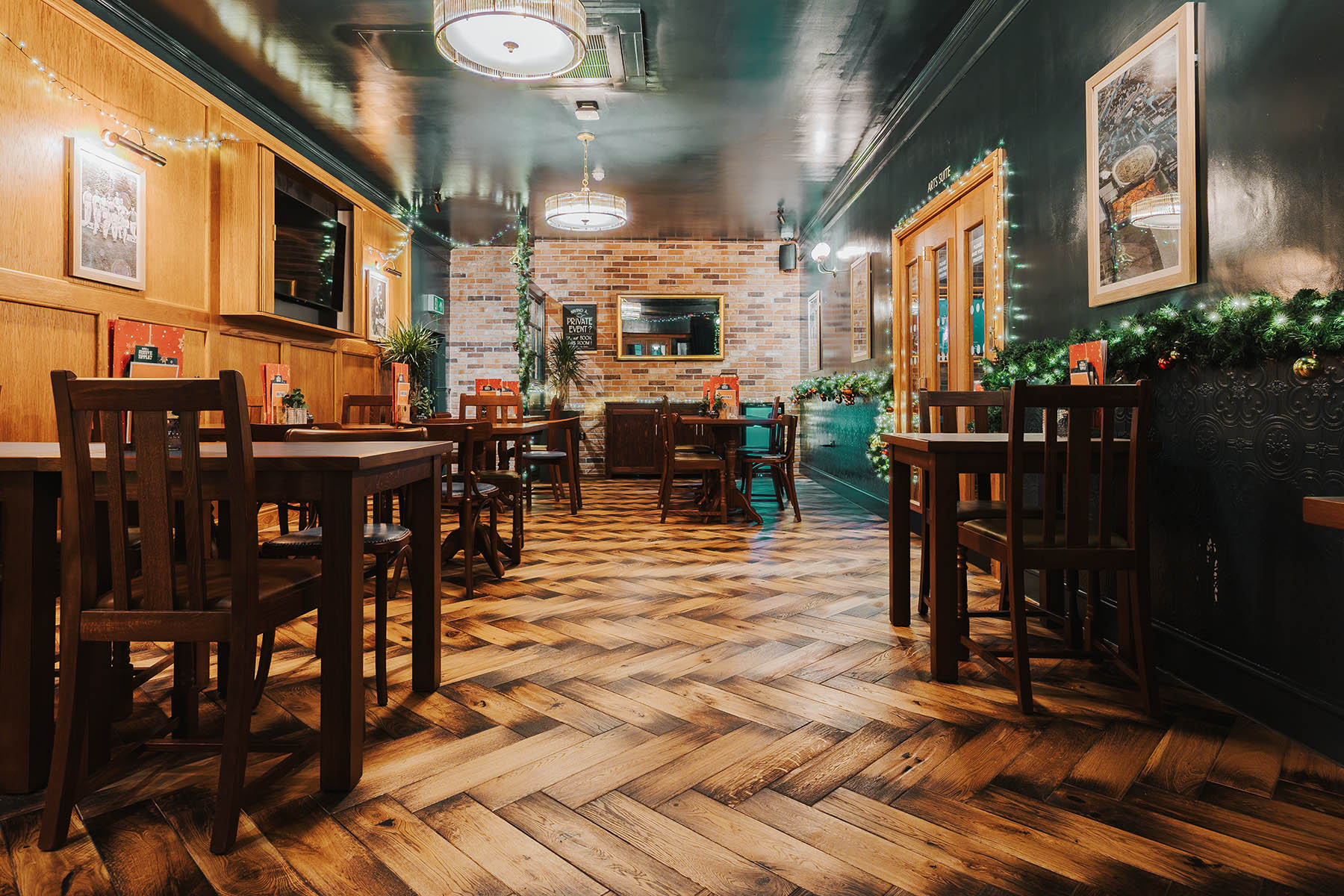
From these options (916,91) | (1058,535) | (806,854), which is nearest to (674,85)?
(916,91)

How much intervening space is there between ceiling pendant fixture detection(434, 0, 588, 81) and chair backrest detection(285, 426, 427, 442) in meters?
1.67

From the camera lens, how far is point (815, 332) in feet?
27.1

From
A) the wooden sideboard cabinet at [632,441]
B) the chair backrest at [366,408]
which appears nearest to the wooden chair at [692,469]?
the chair backrest at [366,408]

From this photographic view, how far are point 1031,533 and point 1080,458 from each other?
1.05 feet

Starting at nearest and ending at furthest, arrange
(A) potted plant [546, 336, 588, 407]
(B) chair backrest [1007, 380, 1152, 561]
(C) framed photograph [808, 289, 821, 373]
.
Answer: (B) chair backrest [1007, 380, 1152, 561]
(C) framed photograph [808, 289, 821, 373]
(A) potted plant [546, 336, 588, 407]

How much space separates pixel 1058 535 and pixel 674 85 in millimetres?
3721

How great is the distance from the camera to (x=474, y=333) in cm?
916

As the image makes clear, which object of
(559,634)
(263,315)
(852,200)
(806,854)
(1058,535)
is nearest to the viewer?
(806,854)

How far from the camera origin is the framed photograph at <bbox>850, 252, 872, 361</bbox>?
238 inches

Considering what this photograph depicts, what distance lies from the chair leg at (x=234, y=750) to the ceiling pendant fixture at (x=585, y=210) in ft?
16.2

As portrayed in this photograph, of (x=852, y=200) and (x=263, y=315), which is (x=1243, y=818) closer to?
(x=263, y=315)

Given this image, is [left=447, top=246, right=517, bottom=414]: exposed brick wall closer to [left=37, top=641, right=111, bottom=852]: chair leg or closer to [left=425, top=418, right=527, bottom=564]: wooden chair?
[left=425, top=418, right=527, bottom=564]: wooden chair

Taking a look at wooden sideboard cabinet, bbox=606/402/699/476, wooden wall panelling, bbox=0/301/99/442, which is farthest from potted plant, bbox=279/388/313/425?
wooden sideboard cabinet, bbox=606/402/699/476

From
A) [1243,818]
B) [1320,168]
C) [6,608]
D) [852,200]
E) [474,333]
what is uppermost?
[852,200]
